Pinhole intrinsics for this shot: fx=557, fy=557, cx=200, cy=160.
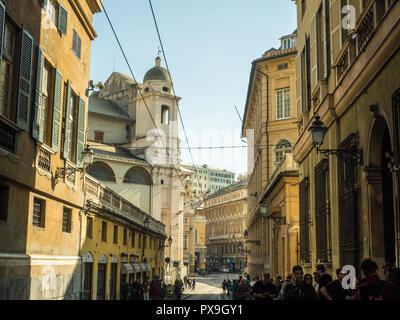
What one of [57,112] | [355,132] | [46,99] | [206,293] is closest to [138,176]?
[206,293]

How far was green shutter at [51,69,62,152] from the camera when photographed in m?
14.5

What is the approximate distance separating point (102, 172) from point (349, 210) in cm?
5018

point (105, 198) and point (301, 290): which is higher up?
point (105, 198)

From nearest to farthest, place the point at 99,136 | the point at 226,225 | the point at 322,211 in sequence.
→ the point at 322,211
the point at 99,136
the point at 226,225

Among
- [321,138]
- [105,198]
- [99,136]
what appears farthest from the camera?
[99,136]

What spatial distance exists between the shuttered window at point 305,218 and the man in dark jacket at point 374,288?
40.1 feet

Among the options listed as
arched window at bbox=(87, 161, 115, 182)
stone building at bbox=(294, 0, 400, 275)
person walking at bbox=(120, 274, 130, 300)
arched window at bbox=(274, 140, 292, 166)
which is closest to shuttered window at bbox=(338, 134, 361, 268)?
stone building at bbox=(294, 0, 400, 275)

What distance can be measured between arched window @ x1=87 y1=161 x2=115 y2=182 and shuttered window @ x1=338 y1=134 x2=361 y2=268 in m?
48.7

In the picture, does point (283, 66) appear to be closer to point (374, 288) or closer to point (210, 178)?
point (374, 288)

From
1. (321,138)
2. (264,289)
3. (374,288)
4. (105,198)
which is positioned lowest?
(264,289)

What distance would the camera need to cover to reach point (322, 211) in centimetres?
1609

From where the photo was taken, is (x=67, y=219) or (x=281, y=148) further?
(x=281, y=148)

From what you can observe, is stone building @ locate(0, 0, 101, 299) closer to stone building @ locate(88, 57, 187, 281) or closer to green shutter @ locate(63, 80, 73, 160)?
green shutter @ locate(63, 80, 73, 160)
